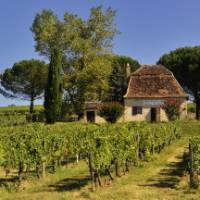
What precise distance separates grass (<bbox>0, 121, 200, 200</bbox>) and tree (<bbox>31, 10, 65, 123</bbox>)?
2026 cm

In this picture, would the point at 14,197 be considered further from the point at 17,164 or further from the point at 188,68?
the point at 188,68

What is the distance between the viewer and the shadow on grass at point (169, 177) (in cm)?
1283

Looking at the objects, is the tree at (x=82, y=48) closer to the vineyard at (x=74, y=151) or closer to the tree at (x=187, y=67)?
the tree at (x=187, y=67)

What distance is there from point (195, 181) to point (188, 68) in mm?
44765

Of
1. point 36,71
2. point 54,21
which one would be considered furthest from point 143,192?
point 36,71

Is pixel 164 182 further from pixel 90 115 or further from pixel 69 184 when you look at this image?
pixel 90 115

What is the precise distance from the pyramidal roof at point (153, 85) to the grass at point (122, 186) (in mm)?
25465

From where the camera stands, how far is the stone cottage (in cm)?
4272

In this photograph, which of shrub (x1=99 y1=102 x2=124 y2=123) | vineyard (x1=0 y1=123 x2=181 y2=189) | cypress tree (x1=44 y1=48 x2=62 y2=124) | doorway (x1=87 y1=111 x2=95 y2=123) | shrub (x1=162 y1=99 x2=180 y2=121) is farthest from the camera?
doorway (x1=87 y1=111 x2=95 y2=123)

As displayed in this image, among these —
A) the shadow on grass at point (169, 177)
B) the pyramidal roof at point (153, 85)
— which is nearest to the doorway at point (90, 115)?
the pyramidal roof at point (153, 85)

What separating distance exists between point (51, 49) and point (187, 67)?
20416 millimetres

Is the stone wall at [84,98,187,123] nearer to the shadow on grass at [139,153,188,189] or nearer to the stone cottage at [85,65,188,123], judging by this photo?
the stone cottage at [85,65,188,123]

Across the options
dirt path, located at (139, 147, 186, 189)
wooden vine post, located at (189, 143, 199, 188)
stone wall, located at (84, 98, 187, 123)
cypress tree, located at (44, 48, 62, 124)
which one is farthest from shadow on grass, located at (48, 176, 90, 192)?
stone wall, located at (84, 98, 187, 123)

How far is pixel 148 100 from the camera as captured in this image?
1703 inches
